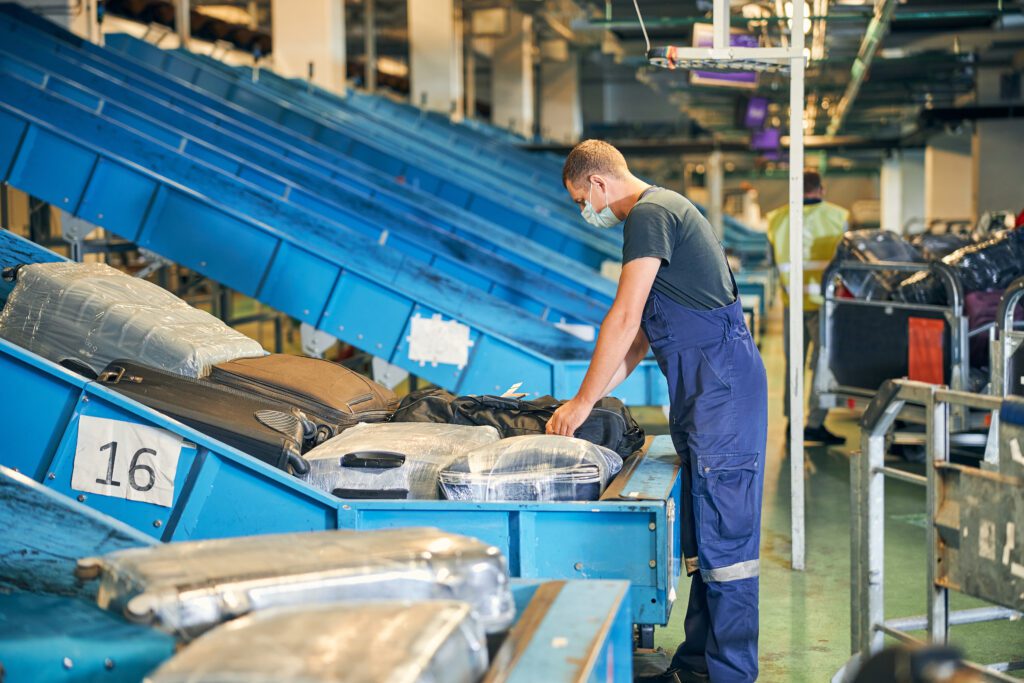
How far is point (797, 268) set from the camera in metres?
5.04

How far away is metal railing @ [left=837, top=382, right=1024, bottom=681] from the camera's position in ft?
8.06

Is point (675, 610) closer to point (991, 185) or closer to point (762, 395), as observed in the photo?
point (762, 395)

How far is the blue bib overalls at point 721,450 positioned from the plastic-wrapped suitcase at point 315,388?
1.20m

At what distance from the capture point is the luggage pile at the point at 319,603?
1.64 m

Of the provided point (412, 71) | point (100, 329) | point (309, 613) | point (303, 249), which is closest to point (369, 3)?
point (412, 71)

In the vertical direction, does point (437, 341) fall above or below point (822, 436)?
above

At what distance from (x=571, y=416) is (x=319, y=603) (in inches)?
69.8

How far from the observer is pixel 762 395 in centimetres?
362

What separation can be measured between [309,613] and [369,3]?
69.6ft

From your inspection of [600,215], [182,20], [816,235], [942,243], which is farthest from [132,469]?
[182,20]

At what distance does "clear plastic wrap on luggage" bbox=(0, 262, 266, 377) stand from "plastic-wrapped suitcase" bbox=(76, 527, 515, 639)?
2.13m

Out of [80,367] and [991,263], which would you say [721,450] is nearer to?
[80,367]

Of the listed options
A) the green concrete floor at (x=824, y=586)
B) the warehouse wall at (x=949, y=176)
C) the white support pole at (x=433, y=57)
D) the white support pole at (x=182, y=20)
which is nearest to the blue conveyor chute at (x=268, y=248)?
the green concrete floor at (x=824, y=586)

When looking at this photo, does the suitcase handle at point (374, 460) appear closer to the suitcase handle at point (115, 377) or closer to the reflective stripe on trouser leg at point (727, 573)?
the suitcase handle at point (115, 377)
